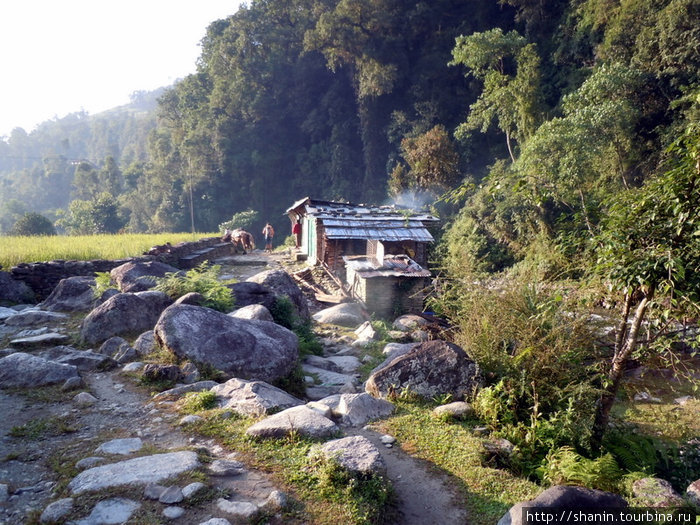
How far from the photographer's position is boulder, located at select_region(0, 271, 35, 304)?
437 inches

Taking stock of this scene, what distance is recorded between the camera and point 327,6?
3825 cm

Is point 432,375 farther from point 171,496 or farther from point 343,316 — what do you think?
point 343,316

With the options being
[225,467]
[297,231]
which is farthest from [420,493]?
[297,231]

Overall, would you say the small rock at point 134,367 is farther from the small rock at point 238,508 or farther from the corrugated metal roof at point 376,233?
the corrugated metal roof at point 376,233

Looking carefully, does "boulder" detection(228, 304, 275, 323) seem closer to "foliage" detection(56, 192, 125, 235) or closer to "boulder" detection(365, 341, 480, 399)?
"boulder" detection(365, 341, 480, 399)

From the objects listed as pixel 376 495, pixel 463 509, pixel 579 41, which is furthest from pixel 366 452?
pixel 579 41

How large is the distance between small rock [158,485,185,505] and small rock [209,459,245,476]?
382 mm

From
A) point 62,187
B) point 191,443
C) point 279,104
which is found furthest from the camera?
point 62,187

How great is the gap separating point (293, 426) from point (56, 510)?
2.04 m

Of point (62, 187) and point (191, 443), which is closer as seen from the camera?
point (191, 443)

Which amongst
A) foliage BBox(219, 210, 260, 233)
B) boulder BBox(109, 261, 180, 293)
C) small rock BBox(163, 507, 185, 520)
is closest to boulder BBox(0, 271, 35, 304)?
boulder BBox(109, 261, 180, 293)

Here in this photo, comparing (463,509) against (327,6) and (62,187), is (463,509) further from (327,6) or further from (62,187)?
(62,187)

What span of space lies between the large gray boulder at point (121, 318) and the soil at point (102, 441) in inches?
63.0

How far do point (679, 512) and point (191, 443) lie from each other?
14.8ft
